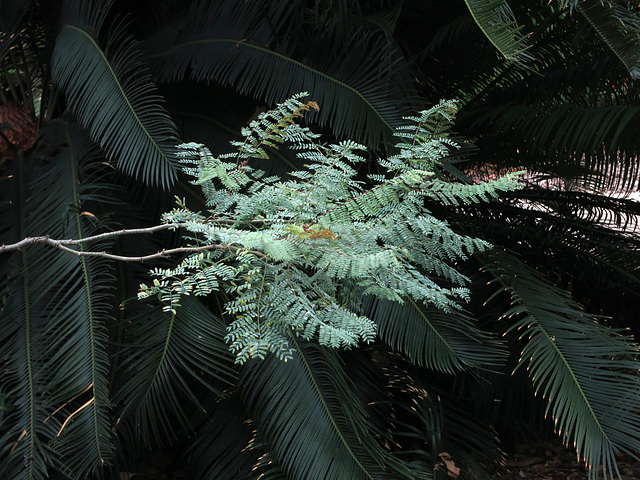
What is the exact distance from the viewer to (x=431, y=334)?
2.32 meters

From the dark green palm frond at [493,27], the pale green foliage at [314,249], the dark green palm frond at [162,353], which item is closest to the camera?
the pale green foliage at [314,249]

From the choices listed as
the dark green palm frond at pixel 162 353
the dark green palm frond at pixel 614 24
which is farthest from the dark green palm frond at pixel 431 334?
the dark green palm frond at pixel 614 24

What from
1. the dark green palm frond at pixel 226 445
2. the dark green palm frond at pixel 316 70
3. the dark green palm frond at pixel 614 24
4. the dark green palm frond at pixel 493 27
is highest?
the dark green palm frond at pixel 614 24

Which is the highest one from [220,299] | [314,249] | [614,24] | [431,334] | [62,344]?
[614,24]

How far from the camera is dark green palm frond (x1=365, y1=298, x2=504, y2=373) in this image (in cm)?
229

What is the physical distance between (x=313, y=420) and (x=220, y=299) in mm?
636

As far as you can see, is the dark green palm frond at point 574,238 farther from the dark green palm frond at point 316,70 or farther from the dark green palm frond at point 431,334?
the dark green palm frond at point 316,70

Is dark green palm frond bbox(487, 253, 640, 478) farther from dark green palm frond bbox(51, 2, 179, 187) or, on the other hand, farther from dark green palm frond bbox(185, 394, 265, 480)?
dark green palm frond bbox(51, 2, 179, 187)

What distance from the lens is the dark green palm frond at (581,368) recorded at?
211cm

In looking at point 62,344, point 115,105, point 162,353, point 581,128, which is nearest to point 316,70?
point 115,105

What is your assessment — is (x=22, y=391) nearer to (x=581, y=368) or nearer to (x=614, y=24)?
(x=581, y=368)

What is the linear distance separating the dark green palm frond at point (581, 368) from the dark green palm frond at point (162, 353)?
117 centimetres

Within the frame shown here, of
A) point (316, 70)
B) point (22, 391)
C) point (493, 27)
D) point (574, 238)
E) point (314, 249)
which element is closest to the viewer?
point (314, 249)

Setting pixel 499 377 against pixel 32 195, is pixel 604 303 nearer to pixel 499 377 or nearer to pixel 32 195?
pixel 499 377
